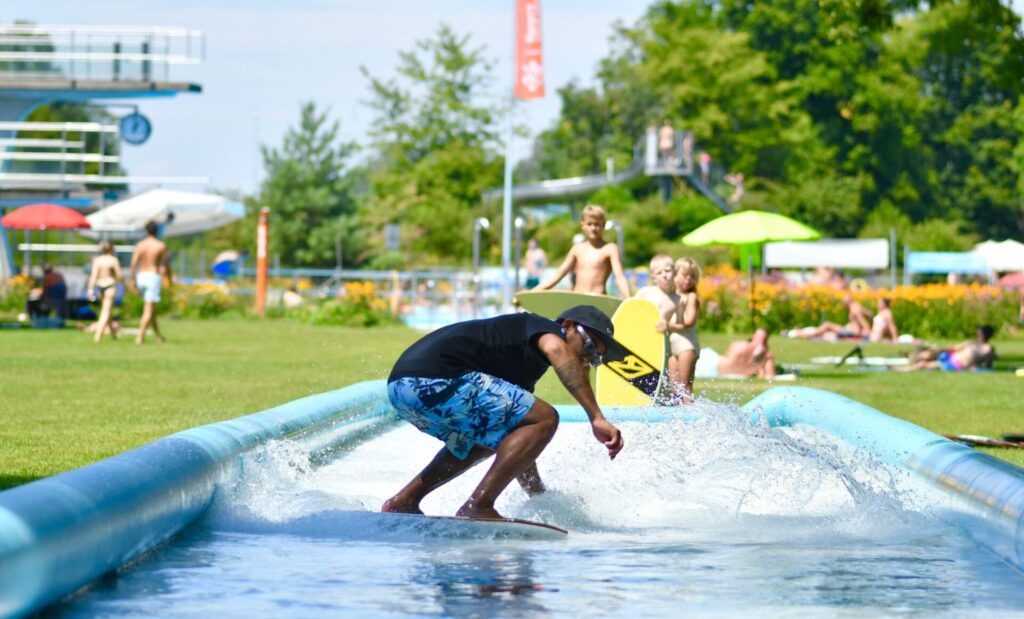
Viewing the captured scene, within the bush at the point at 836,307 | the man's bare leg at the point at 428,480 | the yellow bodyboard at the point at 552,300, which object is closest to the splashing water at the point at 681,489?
the man's bare leg at the point at 428,480

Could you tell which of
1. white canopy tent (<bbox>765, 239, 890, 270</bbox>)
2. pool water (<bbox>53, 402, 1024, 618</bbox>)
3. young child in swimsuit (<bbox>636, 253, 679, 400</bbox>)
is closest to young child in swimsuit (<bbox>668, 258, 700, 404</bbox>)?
young child in swimsuit (<bbox>636, 253, 679, 400</bbox>)

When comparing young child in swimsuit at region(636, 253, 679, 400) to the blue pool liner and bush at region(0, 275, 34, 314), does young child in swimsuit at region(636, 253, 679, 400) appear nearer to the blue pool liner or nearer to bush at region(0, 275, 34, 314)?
the blue pool liner

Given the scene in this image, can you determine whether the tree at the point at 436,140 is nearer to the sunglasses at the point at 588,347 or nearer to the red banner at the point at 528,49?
the red banner at the point at 528,49

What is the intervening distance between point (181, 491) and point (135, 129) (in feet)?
105

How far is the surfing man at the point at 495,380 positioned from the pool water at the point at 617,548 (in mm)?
372

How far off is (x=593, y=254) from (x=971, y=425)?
3234 millimetres

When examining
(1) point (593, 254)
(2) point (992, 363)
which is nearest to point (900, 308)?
(2) point (992, 363)

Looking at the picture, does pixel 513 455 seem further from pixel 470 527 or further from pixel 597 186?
pixel 597 186

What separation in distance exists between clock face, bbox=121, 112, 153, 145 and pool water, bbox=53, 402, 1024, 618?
29.4 metres

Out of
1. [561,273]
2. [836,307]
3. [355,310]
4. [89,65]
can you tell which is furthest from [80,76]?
[561,273]

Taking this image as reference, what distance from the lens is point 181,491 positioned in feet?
18.9

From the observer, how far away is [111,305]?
21.2m

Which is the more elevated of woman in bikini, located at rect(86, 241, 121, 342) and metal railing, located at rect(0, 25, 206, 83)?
metal railing, located at rect(0, 25, 206, 83)

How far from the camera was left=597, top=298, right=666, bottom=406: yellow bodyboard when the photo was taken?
434 inches
